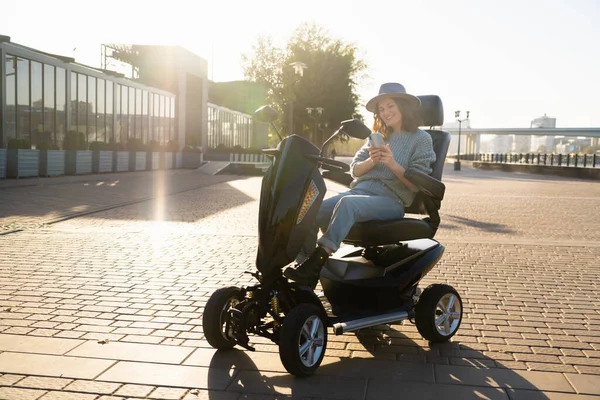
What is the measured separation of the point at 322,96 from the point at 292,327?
45647 mm

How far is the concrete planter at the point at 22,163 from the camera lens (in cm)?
1970

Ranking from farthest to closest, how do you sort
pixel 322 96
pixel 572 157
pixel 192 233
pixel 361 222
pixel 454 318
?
pixel 322 96
pixel 572 157
pixel 192 233
pixel 454 318
pixel 361 222

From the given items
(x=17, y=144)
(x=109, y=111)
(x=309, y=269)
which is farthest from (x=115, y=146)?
(x=309, y=269)

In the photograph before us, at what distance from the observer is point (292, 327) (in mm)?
3264

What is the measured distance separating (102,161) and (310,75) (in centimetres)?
2422

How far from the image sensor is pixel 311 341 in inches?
134

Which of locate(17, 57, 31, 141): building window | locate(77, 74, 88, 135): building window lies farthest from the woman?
locate(77, 74, 88, 135): building window

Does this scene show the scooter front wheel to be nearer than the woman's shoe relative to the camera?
Yes

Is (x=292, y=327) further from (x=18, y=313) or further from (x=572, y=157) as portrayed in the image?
(x=572, y=157)

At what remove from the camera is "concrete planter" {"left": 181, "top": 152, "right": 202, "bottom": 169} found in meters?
37.5

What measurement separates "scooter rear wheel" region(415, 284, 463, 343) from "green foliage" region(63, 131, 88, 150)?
21964mm

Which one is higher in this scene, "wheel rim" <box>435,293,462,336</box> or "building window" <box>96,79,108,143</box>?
"building window" <box>96,79,108,143</box>

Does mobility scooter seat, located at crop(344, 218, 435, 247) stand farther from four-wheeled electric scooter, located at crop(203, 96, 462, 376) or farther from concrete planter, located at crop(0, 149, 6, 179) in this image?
concrete planter, located at crop(0, 149, 6, 179)

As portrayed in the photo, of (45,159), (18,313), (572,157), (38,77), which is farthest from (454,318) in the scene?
(572,157)
